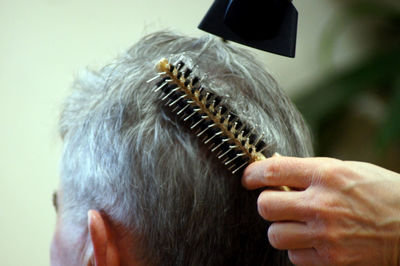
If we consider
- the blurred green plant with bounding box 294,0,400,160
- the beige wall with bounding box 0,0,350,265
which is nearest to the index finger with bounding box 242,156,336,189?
the beige wall with bounding box 0,0,350,265

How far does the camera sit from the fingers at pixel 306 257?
702mm

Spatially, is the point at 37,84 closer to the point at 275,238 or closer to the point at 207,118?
the point at 207,118

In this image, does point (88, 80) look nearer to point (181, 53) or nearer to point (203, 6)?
point (181, 53)

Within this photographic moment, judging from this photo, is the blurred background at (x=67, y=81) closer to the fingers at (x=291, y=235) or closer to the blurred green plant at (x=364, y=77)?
the blurred green plant at (x=364, y=77)

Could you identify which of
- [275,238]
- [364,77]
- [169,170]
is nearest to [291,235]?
[275,238]

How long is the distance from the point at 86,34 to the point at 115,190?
118cm

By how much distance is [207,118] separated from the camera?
2.48 ft

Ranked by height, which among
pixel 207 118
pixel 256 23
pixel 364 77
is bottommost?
pixel 364 77

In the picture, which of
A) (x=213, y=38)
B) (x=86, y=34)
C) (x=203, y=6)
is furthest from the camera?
(x=203, y=6)

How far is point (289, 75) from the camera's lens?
220 cm

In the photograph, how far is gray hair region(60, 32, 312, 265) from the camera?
2.50ft

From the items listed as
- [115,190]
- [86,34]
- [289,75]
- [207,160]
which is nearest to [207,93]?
[207,160]

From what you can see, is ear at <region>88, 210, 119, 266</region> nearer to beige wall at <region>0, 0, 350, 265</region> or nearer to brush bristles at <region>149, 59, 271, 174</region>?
brush bristles at <region>149, 59, 271, 174</region>

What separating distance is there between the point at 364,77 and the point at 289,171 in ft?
4.70
